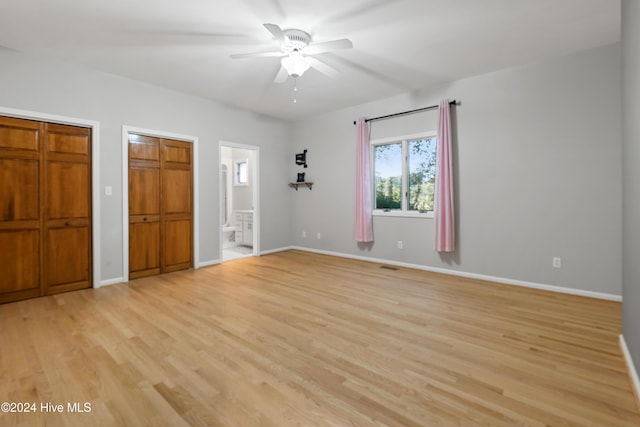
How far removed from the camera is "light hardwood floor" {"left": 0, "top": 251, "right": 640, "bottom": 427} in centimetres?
159

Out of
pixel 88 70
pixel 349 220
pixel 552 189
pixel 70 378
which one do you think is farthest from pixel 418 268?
pixel 88 70

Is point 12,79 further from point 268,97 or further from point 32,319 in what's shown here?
point 268,97

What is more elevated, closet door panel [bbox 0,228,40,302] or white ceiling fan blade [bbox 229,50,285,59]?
white ceiling fan blade [bbox 229,50,285,59]

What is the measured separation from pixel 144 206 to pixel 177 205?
1.57 ft

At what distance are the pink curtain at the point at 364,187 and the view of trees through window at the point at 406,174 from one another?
171 millimetres

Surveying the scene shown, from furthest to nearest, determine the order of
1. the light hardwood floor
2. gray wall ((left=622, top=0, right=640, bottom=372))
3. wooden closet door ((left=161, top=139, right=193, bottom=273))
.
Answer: wooden closet door ((left=161, top=139, right=193, bottom=273)) < gray wall ((left=622, top=0, right=640, bottom=372)) < the light hardwood floor

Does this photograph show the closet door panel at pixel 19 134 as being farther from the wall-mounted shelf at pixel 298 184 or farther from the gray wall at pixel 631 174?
the gray wall at pixel 631 174

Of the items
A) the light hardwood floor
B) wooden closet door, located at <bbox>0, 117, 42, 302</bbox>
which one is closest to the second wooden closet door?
the light hardwood floor

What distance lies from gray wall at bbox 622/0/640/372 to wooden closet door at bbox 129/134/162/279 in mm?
5126

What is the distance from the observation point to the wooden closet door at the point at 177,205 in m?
4.57

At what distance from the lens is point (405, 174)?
4.90m

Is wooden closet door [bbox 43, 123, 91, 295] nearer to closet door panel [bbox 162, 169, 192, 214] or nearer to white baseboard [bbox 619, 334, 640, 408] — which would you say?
closet door panel [bbox 162, 169, 192, 214]

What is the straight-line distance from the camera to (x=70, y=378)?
1889mm

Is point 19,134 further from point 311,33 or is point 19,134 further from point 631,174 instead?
point 631,174
